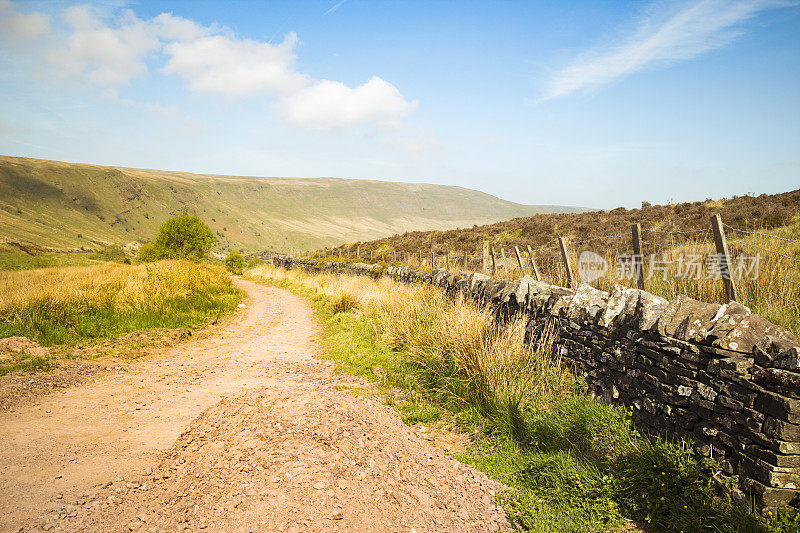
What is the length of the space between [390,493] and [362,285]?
11259 millimetres

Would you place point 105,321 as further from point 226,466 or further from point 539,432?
point 539,432

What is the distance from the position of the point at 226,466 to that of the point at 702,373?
14.1 ft

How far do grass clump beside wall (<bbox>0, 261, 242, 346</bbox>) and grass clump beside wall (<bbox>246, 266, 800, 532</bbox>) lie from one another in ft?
17.1

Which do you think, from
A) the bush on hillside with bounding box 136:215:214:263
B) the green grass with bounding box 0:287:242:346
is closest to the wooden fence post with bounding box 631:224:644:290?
the green grass with bounding box 0:287:242:346

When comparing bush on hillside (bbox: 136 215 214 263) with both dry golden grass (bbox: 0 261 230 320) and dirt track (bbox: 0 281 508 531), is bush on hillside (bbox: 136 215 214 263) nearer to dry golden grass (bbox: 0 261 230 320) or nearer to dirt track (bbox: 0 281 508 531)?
dry golden grass (bbox: 0 261 230 320)

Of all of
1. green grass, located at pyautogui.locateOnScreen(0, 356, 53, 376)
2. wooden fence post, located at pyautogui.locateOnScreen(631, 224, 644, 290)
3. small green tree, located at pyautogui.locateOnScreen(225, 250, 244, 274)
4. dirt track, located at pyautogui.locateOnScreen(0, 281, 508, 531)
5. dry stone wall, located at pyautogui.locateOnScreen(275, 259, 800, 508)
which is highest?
wooden fence post, located at pyautogui.locateOnScreen(631, 224, 644, 290)

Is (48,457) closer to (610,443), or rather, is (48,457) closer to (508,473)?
(508,473)

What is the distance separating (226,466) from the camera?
3.53m

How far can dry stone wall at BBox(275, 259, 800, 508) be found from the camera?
9.11 ft

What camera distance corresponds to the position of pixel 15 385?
18.5 ft

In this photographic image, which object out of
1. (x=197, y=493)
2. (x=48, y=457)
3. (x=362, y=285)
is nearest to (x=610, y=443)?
(x=197, y=493)

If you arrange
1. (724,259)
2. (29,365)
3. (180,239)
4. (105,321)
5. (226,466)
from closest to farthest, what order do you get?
1. (226,466)
2. (724,259)
3. (29,365)
4. (105,321)
5. (180,239)

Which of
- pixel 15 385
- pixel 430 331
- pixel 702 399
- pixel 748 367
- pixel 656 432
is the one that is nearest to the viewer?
pixel 748 367

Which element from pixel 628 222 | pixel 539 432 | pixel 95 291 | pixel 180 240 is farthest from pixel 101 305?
pixel 628 222
